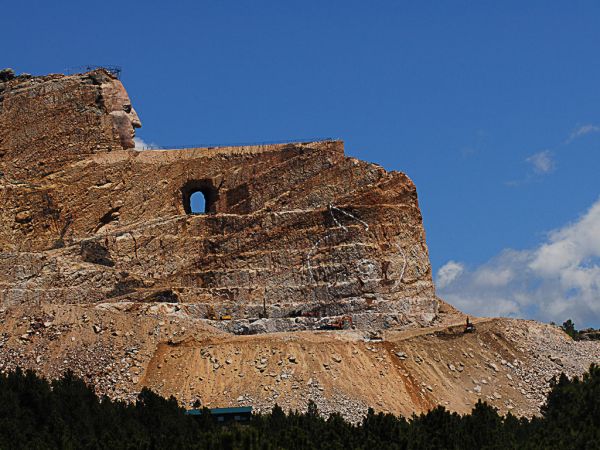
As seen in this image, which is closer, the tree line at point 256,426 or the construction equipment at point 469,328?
the tree line at point 256,426

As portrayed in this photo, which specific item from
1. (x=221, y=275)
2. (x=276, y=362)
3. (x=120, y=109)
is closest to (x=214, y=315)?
(x=221, y=275)

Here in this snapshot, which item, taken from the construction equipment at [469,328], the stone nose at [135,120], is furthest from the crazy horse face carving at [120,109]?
the construction equipment at [469,328]

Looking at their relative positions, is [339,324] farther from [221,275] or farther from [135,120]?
[135,120]

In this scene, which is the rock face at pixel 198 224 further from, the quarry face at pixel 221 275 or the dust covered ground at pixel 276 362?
the dust covered ground at pixel 276 362

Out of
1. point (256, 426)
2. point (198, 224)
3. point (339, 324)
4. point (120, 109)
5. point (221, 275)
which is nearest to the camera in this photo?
point (256, 426)

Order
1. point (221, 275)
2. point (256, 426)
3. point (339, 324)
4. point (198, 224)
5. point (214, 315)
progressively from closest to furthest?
point (256, 426) → point (339, 324) → point (214, 315) → point (221, 275) → point (198, 224)

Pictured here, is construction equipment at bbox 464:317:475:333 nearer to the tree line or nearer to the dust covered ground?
the dust covered ground
